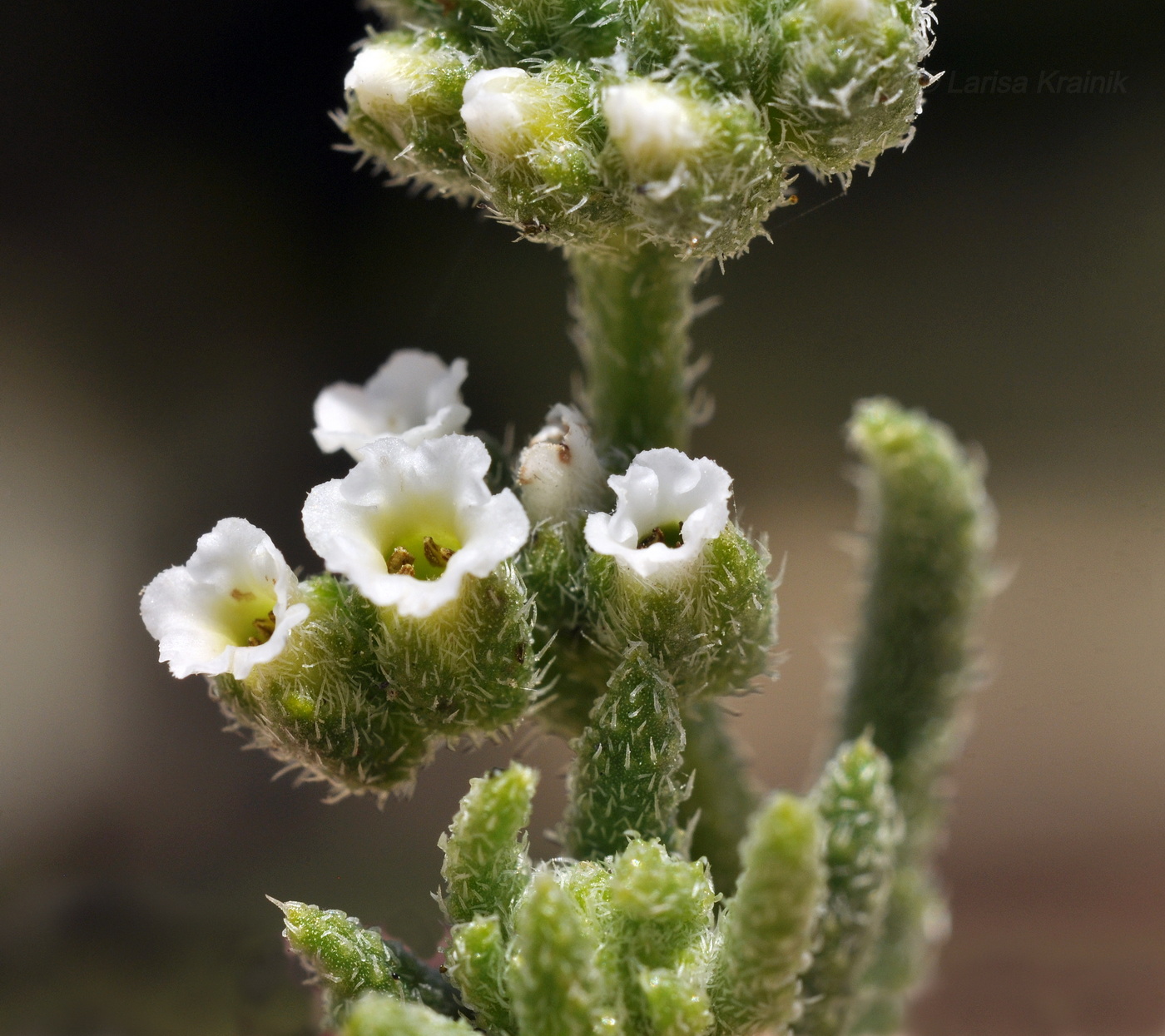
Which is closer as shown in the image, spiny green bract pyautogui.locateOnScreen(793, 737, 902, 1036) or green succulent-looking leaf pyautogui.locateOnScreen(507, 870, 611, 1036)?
green succulent-looking leaf pyautogui.locateOnScreen(507, 870, 611, 1036)

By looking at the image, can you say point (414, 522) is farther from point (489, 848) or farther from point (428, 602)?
point (489, 848)

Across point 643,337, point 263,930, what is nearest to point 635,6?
point 643,337

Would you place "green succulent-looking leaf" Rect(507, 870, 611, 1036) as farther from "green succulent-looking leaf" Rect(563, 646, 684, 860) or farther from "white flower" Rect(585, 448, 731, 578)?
"white flower" Rect(585, 448, 731, 578)

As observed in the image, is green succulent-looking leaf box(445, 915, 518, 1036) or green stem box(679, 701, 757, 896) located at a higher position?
green stem box(679, 701, 757, 896)

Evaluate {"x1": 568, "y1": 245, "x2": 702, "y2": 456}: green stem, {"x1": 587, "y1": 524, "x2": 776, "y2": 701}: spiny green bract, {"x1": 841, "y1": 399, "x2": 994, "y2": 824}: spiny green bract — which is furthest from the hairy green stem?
{"x1": 587, "y1": 524, "x2": 776, "y2": 701}: spiny green bract

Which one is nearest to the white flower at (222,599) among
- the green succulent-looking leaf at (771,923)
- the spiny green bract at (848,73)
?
the green succulent-looking leaf at (771,923)

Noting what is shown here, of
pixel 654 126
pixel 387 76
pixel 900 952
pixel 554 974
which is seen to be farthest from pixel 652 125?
pixel 900 952

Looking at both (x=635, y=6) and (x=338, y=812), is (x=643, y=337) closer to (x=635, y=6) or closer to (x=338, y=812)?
(x=635, y=6)
